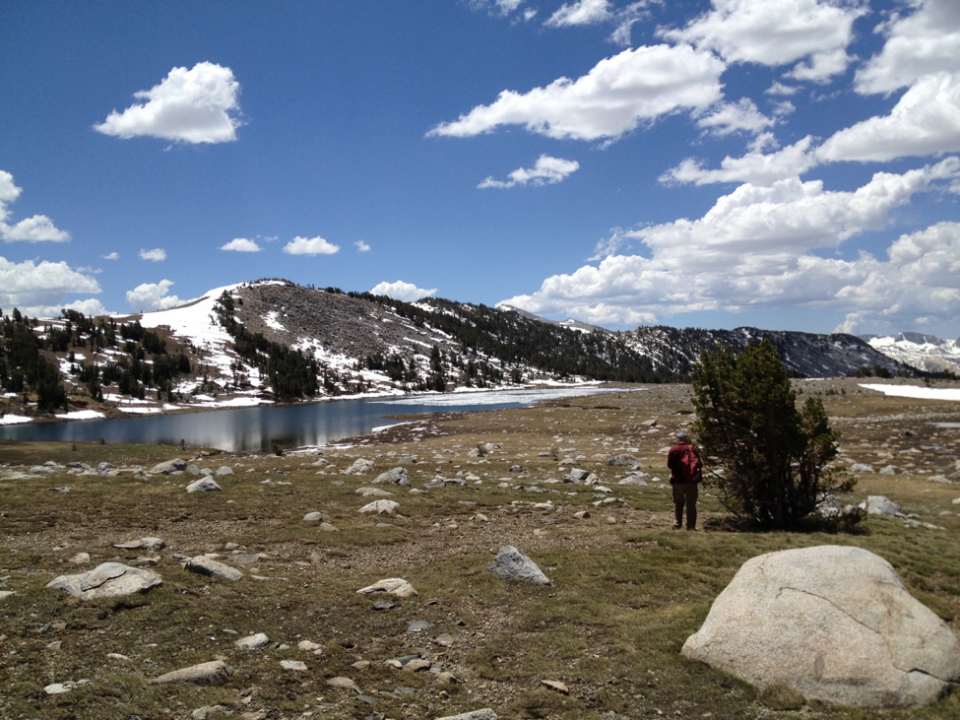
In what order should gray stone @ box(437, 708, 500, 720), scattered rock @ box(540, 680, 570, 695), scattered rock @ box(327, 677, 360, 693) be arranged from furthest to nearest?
scattered rock @ box(540, 680, 570, 695), scattered rock @ box(327, 677, 360, 693), gray stone @ box(437, 708, 500, 720)

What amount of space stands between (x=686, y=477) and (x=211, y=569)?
13.0 m

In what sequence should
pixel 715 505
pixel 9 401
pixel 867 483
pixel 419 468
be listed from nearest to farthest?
pixel 715 505 → pixel 867 483 → pixel 419 468 → pixel 9 401

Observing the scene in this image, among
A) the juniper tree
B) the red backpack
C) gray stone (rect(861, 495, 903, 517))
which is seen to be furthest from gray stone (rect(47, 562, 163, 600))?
gray stone (rect(861, 495, 903, 517))

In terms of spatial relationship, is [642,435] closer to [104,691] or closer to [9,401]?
[104,691]

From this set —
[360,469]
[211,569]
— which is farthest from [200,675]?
[360,469]

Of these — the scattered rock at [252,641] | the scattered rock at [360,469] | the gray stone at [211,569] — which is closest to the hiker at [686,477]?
the gray stone at [211,569]

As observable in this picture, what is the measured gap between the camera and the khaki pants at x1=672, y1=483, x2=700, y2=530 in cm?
1702

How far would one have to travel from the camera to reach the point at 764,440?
17.4m

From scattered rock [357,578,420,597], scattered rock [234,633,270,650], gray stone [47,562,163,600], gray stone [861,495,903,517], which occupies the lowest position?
gray stone [861,495,903,517]

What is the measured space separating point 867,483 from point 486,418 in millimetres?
50425

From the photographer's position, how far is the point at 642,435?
1863 inches

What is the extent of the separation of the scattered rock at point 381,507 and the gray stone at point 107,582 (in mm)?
8884

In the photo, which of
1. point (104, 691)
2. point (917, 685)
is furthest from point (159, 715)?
point (917, 685)

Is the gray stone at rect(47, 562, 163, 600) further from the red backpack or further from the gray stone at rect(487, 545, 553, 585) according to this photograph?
the red backpack
